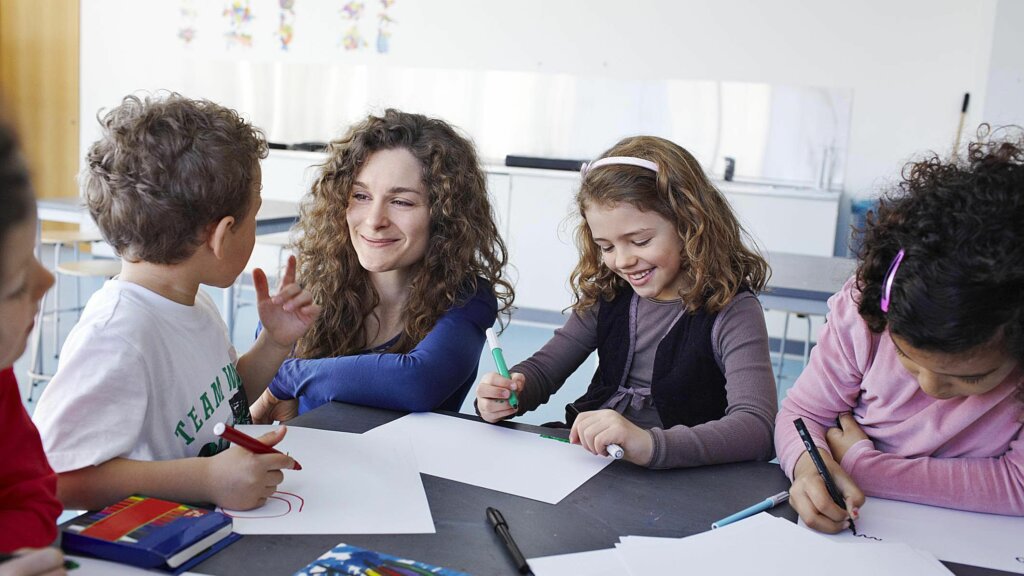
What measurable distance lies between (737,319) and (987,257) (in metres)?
0.55

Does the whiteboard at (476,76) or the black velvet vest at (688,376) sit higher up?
the whiteboard at (476,76)

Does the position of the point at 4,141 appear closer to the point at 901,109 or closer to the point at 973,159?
the point at 973,159

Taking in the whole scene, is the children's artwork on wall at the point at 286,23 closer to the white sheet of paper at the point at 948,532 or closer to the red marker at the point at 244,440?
the red marker at the point at 244,440

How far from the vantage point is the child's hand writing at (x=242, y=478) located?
928mm

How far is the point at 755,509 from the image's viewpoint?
103 centimetres

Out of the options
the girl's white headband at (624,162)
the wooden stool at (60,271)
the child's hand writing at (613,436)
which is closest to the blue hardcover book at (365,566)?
the child's hand writing at (613,436)

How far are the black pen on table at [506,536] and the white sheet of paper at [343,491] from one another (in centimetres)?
7

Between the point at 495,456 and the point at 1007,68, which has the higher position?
the point at 1007,68

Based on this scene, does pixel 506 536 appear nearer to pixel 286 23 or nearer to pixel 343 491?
pixel 343 491

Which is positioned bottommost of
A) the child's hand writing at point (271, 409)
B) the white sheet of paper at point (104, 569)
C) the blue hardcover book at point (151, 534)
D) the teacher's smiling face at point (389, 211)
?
the child's hand writing at point (271, 409)

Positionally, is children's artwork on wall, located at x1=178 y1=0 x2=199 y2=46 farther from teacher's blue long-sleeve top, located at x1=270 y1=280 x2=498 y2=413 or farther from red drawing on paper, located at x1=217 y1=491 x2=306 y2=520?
red drawing on paper, located at x1=217 y1=491 x2=306 y2=520

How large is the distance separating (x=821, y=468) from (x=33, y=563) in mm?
821

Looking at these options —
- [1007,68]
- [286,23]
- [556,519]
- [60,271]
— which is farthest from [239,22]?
[556,519]

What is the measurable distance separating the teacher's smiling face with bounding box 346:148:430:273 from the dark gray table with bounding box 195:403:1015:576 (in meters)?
0.44
